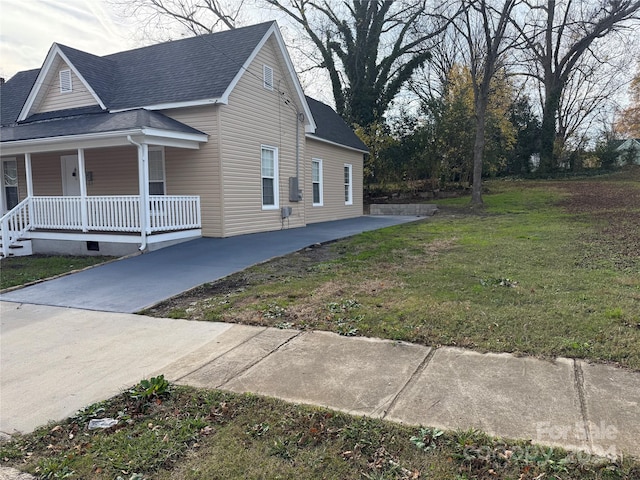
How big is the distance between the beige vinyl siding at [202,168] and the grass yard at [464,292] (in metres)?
3.41

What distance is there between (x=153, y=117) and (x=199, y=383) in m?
9.07

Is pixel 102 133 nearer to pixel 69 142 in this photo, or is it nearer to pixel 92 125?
pixel 92 125

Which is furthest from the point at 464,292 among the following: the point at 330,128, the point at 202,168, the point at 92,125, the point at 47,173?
the point at 330,128

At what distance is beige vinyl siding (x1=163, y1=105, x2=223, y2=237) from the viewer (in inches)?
456

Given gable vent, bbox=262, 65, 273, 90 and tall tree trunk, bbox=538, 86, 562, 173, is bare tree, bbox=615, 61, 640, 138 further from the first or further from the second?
gable vent, bbox=262, 65, 273, 90

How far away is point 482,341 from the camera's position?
4152 mm

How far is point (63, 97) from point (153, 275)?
29.5ft

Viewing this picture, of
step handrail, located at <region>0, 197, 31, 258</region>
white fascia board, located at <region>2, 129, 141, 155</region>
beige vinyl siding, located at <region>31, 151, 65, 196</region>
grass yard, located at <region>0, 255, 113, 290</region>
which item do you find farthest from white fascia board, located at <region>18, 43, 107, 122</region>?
grass yard, located at <region>0, 255, 113, 290</region>

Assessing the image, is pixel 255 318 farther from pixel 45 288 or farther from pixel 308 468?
pixel 45 288

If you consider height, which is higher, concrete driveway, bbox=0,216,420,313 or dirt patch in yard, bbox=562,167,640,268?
dirt patch in yard, bbox=562,167,640,268

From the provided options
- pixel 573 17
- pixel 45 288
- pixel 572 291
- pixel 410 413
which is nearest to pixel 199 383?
pixel 410 413

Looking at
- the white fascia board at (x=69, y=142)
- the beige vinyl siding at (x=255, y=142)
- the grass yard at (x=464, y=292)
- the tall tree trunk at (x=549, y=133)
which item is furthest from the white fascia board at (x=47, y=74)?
the tall tree trunk at (x=549, y=133)

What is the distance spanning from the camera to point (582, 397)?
3066mm

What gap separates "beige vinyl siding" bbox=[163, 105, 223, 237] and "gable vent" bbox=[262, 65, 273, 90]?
2.71 m
